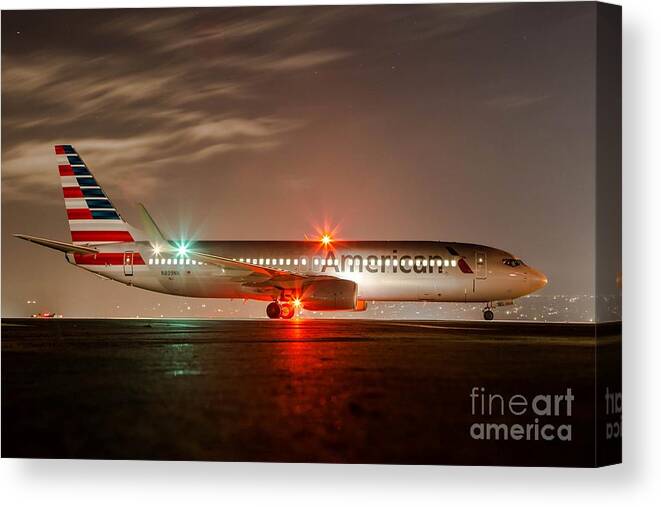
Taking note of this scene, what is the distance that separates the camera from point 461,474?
14.1 metres

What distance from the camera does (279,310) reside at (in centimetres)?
2773

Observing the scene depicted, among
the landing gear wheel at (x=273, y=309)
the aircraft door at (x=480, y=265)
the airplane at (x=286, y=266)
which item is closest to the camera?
the airplane at (x=286, y=266)

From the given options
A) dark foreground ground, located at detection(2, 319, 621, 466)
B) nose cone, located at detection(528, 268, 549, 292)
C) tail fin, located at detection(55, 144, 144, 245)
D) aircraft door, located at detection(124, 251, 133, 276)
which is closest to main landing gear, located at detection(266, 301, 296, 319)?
aircraft door, located at detection(124, 251, 133, 276)

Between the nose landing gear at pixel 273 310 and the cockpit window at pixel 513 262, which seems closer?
the cockpit window at pixel 513 262

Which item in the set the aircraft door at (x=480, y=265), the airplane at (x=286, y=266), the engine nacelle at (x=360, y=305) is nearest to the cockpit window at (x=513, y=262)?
the airplane at (x=286, y=266)

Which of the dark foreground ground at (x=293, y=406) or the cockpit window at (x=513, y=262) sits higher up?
the cockpit window at (x=513, y=262)

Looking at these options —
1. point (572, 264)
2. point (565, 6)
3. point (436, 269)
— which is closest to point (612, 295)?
point (572, 264)

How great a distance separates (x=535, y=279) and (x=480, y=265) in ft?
5.29

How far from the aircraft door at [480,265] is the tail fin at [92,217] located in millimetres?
9316

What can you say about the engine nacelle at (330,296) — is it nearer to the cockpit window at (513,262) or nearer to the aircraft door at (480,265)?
the aircraft door at (480,265)

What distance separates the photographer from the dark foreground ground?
14.1 metres

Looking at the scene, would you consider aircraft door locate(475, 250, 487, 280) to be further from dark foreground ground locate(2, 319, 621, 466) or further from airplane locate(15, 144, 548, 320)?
dark foreground ground locate(2, 319, 621, 466)

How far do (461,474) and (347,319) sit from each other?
57.8 ft

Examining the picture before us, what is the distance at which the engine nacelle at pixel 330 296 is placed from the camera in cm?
2458
